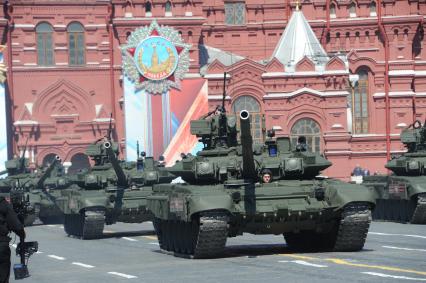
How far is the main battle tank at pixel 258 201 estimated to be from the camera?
2031cm

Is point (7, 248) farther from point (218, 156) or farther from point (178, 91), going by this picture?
point (178, 91)

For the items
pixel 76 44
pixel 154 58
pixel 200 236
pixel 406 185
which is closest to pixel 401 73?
pixel 154 58

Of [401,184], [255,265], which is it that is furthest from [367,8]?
[255,265]

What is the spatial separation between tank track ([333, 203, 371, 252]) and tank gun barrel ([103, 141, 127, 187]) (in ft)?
35.5

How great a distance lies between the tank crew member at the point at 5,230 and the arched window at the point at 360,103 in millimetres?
49343

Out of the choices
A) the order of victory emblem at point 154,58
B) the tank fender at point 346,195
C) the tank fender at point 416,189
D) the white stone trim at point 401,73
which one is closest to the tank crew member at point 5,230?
the tank fender at point 346,195

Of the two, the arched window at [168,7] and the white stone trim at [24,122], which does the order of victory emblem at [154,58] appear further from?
the white stone trim at [24,122]

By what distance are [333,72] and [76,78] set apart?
12964 mm

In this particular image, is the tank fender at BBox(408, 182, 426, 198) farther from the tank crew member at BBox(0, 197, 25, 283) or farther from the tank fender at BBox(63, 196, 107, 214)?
the tank crew member at BBox(0, 197, 25, 283)

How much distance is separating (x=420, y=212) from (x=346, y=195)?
36.0 feet

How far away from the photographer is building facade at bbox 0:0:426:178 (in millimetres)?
58125

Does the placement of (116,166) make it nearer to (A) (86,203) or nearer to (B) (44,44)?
(A) (86,203)

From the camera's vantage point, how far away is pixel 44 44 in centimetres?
6034

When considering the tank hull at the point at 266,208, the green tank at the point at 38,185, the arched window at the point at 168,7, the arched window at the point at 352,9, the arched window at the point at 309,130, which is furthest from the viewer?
the arched window at the point at 352,9
